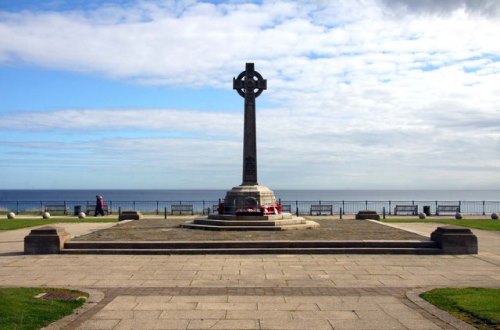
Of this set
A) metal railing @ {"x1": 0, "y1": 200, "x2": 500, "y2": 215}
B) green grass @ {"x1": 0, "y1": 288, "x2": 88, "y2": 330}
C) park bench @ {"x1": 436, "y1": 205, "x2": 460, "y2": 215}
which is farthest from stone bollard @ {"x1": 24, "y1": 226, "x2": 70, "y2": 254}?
park bench @ {"x1": 436, "y1": 205, "x2": 460, "y2": 215}

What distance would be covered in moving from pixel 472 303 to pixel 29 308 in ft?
23.4

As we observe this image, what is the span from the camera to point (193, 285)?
10750 millimetres

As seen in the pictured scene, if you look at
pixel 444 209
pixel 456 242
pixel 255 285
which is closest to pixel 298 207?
pixel 444 209

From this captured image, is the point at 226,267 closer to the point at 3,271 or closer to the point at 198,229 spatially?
the point at 3,271

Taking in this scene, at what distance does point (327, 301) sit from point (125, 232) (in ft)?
39.3

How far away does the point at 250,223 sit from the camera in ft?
68.3

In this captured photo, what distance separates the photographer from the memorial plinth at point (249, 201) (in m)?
20.9

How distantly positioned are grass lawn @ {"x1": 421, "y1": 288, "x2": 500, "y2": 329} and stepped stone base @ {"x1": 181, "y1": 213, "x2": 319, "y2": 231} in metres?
10.9

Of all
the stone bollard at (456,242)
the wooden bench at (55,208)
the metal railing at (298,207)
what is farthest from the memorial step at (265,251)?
the wooden bench at (55,208)

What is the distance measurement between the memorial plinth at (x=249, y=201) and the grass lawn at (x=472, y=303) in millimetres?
10965

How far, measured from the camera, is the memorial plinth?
20922 millimetres

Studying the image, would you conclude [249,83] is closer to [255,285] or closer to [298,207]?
[255,285]

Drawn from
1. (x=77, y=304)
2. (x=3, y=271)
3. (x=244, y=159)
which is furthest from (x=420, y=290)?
(x=244, y=159)

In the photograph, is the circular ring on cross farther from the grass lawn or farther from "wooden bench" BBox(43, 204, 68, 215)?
"wooden bench" BBox(43, 204, 68, 215)
